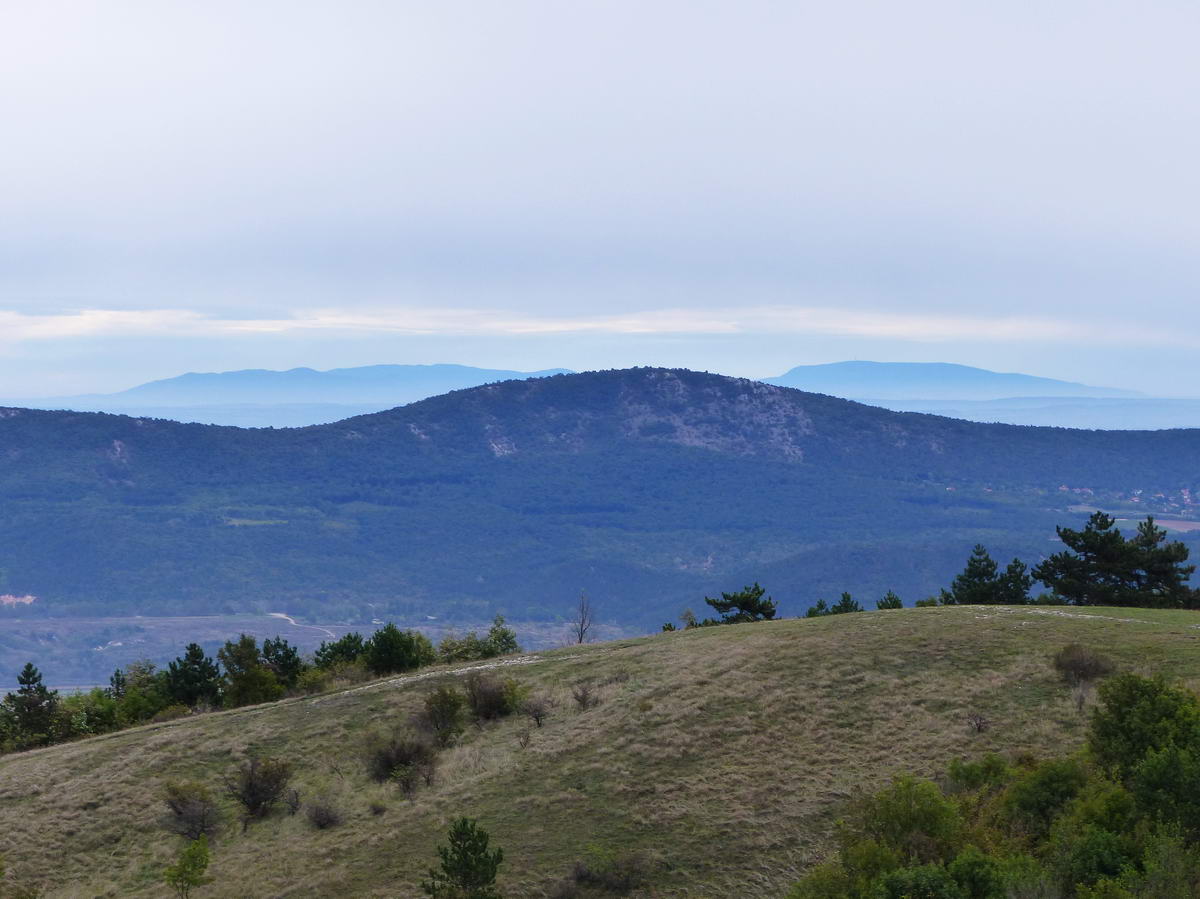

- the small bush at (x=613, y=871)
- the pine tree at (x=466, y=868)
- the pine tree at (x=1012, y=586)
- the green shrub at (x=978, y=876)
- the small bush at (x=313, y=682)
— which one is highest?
the pine tree at (x=1012, y=586)

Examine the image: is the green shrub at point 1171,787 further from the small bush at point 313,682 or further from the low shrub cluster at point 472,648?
the low shrub cluster at point 472,648

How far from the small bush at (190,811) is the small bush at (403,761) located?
4261 millimetres

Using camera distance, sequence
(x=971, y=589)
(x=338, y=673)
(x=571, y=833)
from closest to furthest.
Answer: (x=571, y=833) → (x=338, y=673) → (x=971, y=589)

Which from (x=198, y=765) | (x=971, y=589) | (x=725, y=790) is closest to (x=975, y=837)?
(x=725, y=790)

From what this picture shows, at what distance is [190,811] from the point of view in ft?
94.7

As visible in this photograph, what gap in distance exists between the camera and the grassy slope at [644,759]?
24672mm

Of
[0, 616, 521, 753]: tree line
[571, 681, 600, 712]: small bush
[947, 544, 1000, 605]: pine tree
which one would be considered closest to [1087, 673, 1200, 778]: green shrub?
[571, 681, 600, 712]: small bush

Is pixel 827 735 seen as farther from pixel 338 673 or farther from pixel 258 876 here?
pixel 338 673

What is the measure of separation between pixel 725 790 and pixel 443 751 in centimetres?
907

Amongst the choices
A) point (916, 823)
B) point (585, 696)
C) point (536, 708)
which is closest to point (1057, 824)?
point (916, 823)

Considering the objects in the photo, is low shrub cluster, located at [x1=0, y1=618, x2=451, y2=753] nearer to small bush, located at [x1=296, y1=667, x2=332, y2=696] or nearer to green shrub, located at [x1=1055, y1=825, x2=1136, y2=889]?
small bush, located at [x1=296, y1=667, x2=332, y2=696]

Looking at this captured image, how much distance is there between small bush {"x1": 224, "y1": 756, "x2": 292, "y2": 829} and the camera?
95.9ft

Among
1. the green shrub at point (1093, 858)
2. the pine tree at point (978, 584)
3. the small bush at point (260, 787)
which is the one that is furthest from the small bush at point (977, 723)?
the pine tree at point (978, 584)

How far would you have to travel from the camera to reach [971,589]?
52.7 metres
